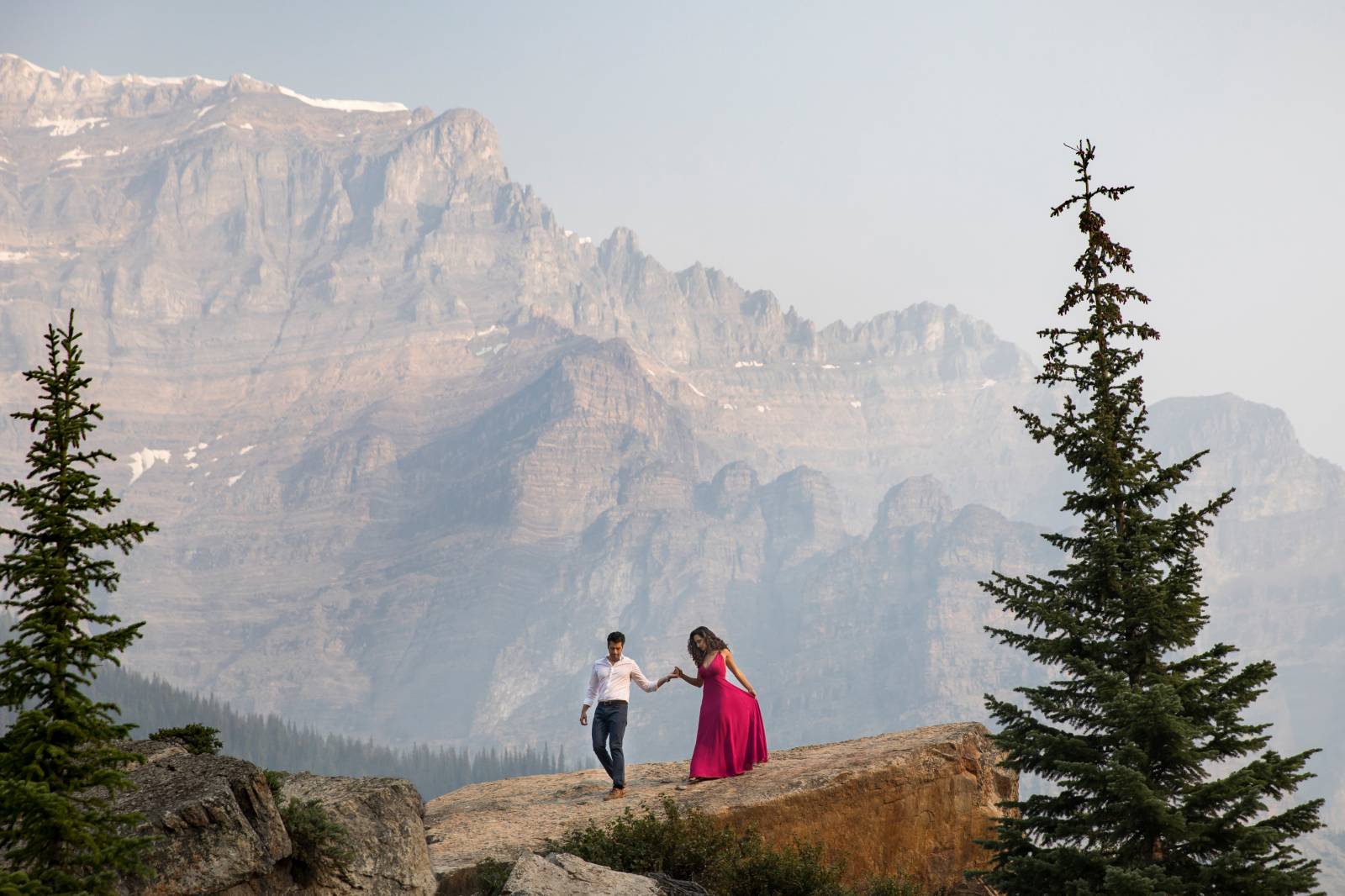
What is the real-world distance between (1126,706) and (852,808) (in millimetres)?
7152

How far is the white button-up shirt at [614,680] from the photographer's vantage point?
22.9 m

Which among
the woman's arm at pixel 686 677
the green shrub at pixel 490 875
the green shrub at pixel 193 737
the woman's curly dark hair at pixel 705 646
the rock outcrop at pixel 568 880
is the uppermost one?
the woman's curly dark hair at pixel 705 646

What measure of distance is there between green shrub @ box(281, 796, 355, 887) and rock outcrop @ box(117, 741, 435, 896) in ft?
0.30

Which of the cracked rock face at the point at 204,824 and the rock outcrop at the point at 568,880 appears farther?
the rock outcrop at the point at 568,880

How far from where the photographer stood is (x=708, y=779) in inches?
920

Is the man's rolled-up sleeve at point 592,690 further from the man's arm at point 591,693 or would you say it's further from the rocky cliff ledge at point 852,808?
the rocky cliff ledge at point 852,808

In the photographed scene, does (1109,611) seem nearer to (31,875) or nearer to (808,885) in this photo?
(808,885)

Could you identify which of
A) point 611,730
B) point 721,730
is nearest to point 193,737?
point 611,730

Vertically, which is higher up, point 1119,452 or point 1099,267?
point 1099,267

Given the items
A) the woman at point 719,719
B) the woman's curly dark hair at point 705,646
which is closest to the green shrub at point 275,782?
the woman at point 719,719

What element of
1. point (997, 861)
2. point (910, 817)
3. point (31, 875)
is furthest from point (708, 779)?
point (31, 875)

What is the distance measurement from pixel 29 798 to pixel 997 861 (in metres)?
12.2

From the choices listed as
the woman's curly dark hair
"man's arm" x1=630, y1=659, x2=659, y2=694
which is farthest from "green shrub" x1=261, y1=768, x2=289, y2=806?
the woman's curly dark hair

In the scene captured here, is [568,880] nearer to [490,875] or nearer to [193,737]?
[490,875]
